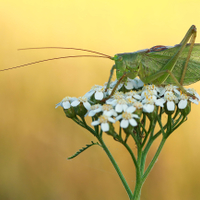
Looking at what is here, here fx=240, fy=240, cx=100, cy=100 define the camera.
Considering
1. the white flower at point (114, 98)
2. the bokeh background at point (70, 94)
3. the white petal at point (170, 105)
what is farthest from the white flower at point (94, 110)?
the bokeh background at point (70, 94)

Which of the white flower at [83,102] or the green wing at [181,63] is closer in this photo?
the white flower at [83,102]

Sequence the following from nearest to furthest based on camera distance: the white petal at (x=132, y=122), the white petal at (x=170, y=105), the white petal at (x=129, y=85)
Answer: the white petal at (x=132, y=122) < the white petal at (x=170, y=105) < the white petal at (x=129, y=85)

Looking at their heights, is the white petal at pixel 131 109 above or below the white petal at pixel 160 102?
below

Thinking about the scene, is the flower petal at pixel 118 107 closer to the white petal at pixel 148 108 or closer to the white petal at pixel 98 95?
the white petal at pixel 148 108

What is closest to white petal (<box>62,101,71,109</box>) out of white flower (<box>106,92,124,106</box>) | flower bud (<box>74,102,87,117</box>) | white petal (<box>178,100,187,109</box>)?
flower bud (<box>74,102,87,117</box>)

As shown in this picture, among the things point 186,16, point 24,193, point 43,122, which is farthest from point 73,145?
point 186,16

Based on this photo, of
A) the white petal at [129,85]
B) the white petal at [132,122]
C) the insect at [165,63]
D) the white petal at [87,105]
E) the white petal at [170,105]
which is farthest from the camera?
the insect at [165,63]
